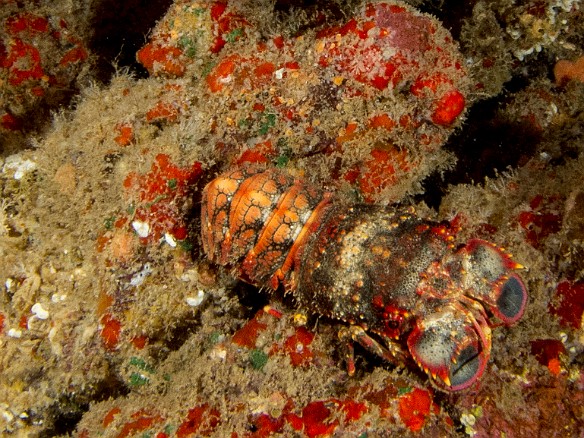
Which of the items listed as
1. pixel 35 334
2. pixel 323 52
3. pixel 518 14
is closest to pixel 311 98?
pixel 323 52

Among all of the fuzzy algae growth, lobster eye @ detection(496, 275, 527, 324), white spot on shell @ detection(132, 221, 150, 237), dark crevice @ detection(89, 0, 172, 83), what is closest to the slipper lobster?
lobster eye @ detection(496, 275, 527, 324)

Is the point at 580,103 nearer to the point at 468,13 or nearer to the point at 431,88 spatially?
the point at 468,13

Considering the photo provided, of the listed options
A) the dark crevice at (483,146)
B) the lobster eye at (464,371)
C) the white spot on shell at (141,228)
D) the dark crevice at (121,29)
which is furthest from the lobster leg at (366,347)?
the dark crevice at (121,29)

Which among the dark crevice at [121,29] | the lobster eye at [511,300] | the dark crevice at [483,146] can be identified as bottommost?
the dark crevice at [483,146]

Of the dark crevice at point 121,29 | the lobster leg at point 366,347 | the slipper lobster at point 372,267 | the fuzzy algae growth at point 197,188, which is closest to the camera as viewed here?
the slipper lobster at point 372,267

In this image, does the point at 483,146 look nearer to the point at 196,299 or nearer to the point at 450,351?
the point at 450,351

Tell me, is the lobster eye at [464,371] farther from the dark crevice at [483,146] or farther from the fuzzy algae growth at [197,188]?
the dark crevice at [483,146]

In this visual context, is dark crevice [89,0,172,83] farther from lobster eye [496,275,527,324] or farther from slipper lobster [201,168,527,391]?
lobster eye [496,275,527,324]
